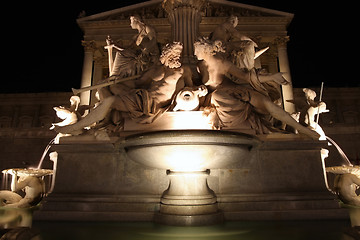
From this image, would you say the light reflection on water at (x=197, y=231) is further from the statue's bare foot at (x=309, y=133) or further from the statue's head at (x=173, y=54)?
Answer: the statue's head at (x=173, y=54)

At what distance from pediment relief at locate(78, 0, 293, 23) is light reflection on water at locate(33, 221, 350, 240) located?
26486 mm

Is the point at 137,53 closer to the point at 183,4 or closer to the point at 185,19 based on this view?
the point at 185,19

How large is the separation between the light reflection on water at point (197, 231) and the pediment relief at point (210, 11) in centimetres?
2649

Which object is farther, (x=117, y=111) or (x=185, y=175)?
(x=117, y=111)

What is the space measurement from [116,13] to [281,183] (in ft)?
91.4

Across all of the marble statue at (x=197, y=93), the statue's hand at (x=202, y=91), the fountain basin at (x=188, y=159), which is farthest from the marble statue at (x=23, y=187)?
the statue's hand at (x=202, y=91)

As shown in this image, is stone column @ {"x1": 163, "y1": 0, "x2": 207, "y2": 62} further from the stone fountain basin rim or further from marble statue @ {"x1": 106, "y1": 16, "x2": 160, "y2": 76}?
the stone fountain basin rim

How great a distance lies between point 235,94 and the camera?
500 centimetres

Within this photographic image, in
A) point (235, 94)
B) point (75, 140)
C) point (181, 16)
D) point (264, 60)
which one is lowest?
point (75, 140)

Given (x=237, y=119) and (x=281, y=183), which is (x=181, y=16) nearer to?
(x=237, y=119)

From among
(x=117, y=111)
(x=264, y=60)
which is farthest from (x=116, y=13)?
(x=117, y=111)

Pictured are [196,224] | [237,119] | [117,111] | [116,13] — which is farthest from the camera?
[116,13]

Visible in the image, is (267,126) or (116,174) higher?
(267,126)

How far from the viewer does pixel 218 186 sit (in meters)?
4.60
